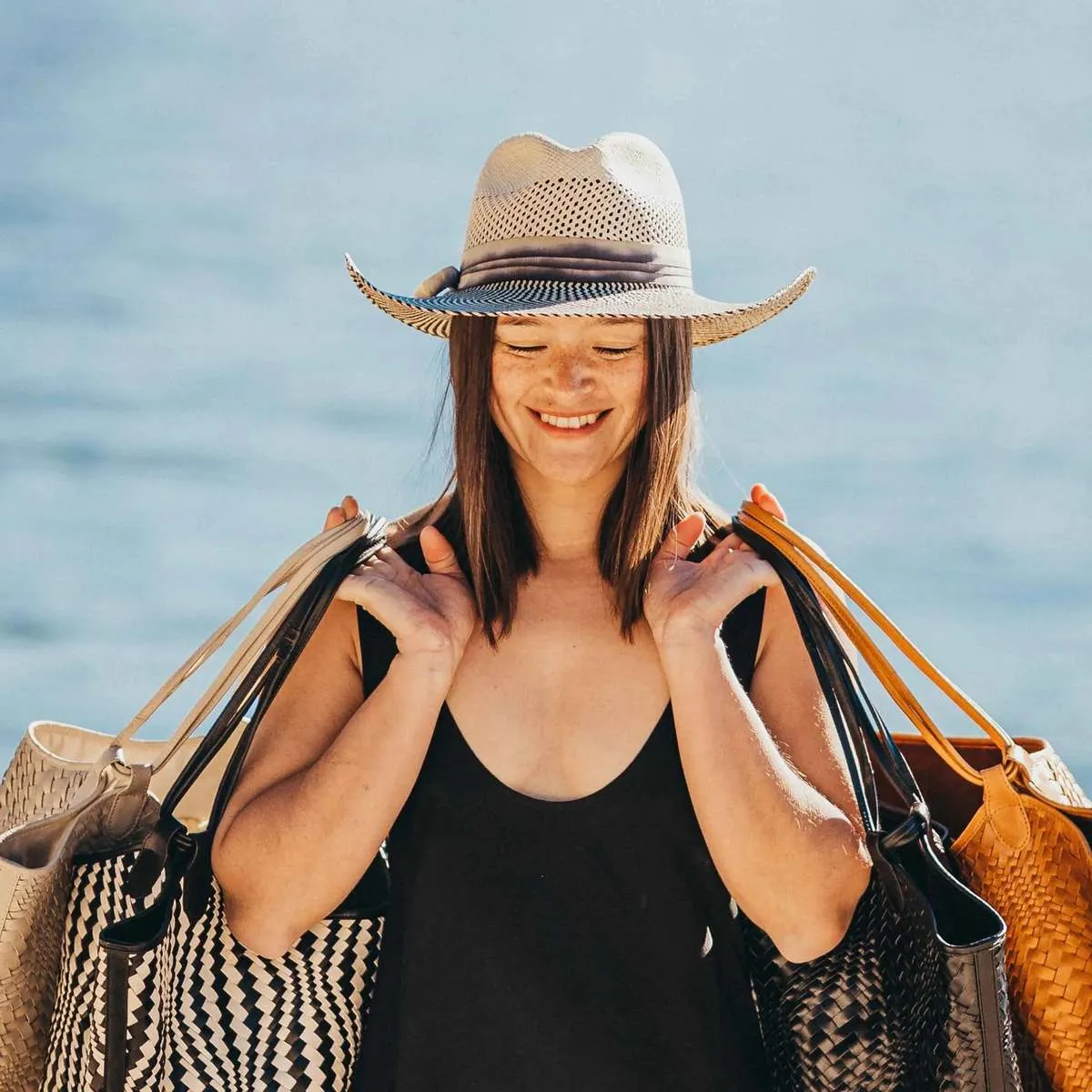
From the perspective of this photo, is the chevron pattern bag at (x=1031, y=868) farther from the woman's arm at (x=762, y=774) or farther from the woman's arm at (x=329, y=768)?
the woman's arm at (x=329, y=768)

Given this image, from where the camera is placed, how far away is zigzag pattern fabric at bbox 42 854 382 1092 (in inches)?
98.8

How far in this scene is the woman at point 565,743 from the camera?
8.11ft

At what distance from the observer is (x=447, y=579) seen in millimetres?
2693

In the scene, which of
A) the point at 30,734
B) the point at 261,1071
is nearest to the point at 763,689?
the point at 261,1071

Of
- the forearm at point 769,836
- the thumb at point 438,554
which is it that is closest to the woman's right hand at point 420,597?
the thumb at point 438,554

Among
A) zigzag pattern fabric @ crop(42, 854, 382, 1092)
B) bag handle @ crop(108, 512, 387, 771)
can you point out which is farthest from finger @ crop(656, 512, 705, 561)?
zigzag pattern fabric @ crop(42, 854, 382, 1092)

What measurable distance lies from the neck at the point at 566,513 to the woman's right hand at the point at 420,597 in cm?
18

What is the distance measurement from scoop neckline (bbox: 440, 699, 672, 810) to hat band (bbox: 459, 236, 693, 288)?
25.5 inches

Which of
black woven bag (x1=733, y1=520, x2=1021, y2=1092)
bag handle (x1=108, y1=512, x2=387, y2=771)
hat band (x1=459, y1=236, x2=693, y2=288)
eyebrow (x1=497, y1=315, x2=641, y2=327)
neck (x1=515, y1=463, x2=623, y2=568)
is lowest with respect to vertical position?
black woven bag (x1=733, y1=520, x2=1021, y2=1092)

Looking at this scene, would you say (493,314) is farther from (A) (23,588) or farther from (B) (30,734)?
(A) (23,588)

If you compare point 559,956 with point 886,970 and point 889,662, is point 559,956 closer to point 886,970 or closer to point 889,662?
point 886,970

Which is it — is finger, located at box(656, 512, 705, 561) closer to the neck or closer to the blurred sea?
the neck

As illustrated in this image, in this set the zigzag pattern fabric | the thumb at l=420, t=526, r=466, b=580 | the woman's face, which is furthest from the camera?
the thumb at l=420, t=526, r=466, b=580

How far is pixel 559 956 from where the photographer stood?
2.50 metres
